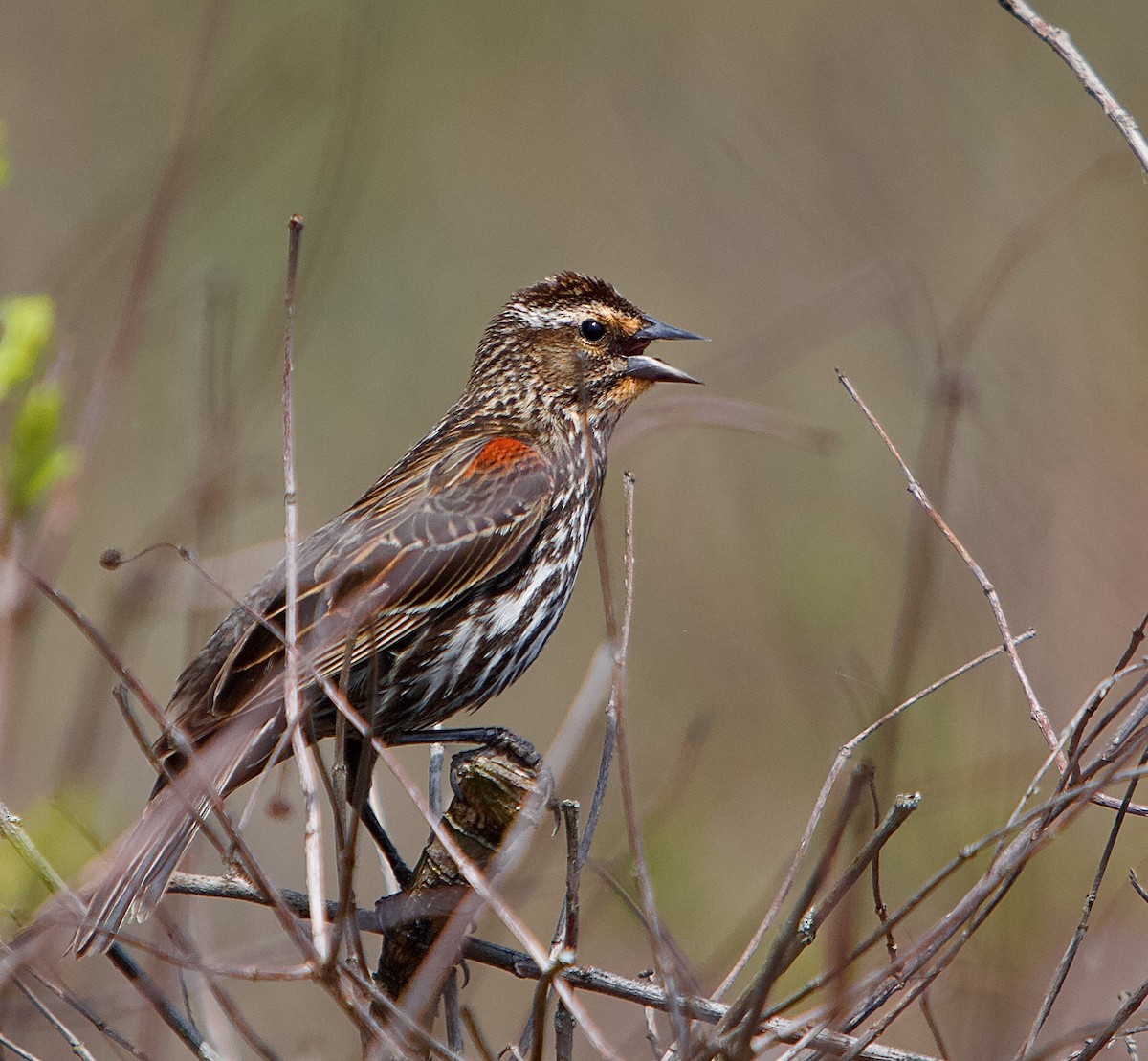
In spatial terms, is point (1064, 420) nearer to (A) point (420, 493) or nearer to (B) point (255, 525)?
(A) point (420, 493)

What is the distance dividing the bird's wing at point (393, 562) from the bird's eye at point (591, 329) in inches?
17.2

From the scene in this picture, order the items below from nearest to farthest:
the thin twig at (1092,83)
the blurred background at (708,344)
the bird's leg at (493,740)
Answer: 1. the thin twig at (1092,83)
2. the bird's leg at (493,740)
3. the blurred background at (708,344)

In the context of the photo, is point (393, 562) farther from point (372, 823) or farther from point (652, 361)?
point (652, 361)

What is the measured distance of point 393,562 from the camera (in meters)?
3.66

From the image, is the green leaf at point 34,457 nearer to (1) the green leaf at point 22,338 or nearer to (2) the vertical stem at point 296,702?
(1) the green leaf at point 22,338

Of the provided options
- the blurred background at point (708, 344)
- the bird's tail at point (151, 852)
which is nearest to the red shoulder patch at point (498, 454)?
the blurred background at point (708, 344)

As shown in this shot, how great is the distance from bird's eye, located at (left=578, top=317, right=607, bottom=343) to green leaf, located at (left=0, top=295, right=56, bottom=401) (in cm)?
255

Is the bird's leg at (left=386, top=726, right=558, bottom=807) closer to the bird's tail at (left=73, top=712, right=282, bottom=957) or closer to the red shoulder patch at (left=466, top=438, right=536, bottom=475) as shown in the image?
the bird's tail at (left=73, top=712, right=282, bottom=957)

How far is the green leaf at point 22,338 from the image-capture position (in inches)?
72.8

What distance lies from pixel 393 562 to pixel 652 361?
1.06 meters

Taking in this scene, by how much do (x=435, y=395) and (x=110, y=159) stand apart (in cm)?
217

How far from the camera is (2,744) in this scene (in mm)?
1781

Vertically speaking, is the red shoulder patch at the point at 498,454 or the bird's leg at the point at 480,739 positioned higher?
the red shoulder patch at the point at 498,454

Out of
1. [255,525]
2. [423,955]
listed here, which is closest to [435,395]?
[255,525]
